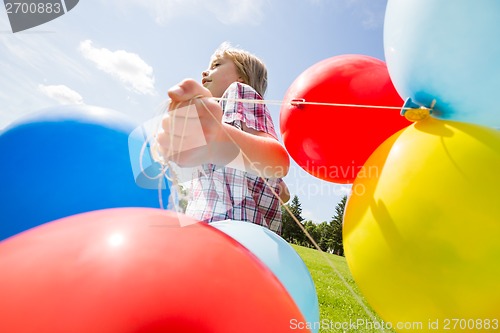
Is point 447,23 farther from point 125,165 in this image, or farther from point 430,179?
point 125,165

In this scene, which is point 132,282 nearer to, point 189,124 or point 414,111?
point 189,124

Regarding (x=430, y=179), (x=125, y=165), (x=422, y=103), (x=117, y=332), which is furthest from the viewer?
(x=125, y=165)

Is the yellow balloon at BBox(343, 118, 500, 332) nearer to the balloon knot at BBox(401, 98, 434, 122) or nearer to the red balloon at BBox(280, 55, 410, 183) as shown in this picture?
the balloon knot at BBox(401, 98, 434, 122)

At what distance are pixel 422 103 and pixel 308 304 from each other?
0.79m

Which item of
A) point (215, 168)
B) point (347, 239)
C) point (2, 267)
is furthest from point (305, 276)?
point (2, 267)

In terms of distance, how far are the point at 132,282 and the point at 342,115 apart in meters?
1.01

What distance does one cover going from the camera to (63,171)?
4.68ft

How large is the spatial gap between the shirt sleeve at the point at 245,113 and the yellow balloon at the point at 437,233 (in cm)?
69

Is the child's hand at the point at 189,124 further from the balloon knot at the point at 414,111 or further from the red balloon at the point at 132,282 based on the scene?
the balloon knot at the point at 414,111

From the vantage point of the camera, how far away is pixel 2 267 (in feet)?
2.18

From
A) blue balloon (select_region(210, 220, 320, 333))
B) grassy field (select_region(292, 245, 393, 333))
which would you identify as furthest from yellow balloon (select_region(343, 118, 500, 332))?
grassy field (select_region(292, 245, 393, 333))

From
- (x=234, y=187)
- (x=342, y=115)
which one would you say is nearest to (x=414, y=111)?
(x=342, y=115)

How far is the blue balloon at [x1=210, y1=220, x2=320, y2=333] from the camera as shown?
122 cm

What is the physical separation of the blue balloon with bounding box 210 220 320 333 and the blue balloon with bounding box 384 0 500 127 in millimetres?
670
